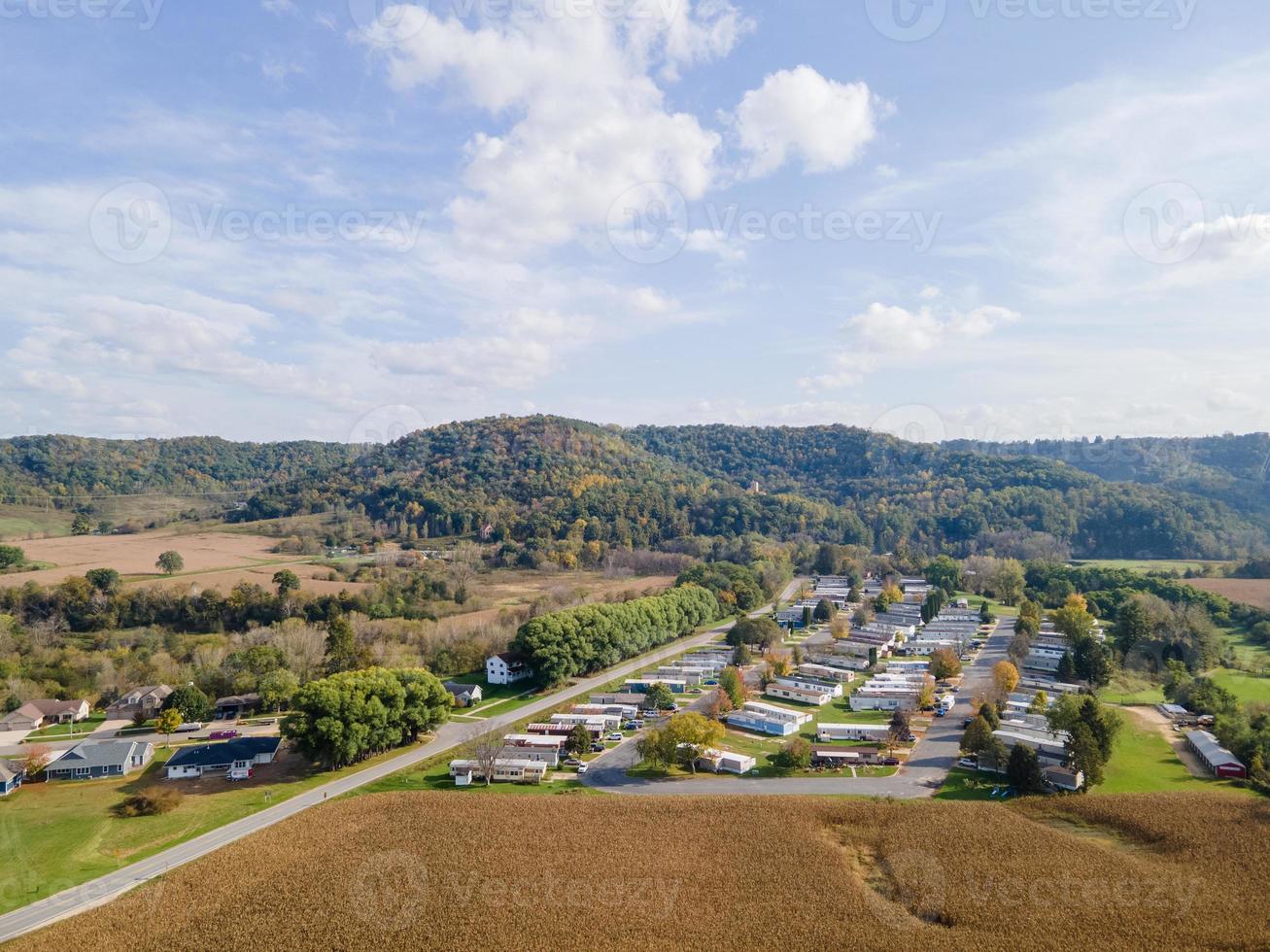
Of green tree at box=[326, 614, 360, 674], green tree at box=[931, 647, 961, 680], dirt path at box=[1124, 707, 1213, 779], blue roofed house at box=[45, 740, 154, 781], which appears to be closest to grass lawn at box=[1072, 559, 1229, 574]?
green tree at box=[931, 647, 961, 680]

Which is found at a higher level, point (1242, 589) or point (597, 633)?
point (1242, 589)

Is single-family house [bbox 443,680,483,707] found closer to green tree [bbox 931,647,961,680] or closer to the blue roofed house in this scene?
the blue roofed house

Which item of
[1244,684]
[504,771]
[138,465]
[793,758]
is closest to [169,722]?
[504,771]

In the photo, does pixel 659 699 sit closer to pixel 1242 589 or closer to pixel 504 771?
pixel 504 771

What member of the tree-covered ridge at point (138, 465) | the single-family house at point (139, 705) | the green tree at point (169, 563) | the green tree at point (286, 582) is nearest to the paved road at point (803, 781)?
the single-family house at point (139, 705)

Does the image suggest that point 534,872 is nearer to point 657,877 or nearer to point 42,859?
point 657,877

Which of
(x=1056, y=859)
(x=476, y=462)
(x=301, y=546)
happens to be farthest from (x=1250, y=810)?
(x=476, y=462)

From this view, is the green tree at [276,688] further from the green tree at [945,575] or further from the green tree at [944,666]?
the green tree at [945,575]
